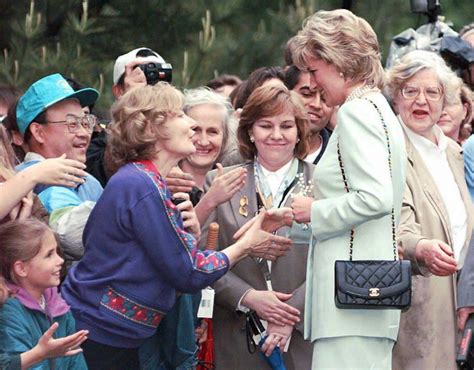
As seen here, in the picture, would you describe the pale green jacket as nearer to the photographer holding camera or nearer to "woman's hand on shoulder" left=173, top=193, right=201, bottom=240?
"woman's hand on shoulder" left=173, top=193, right=201, bottom=240

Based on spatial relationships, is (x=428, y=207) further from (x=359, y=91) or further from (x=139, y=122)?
(x=139, y=122)

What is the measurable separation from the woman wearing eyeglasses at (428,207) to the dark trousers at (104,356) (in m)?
1.38

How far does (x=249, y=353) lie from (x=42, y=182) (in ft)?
5.20

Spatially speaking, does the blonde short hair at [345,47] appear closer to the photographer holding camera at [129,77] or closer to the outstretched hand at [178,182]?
the outstretched hand at [178,182]

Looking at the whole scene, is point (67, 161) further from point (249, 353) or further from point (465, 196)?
point (465, 196)

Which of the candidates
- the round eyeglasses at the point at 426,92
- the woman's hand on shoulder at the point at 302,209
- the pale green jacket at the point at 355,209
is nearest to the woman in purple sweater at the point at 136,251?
the woman's hand on shoulder at the point at 302,209

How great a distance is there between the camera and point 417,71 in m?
6.60

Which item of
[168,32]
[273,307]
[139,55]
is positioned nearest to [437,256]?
[273,307]

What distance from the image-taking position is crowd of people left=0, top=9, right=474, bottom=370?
211 inches

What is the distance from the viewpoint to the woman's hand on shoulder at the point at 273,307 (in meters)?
6.13

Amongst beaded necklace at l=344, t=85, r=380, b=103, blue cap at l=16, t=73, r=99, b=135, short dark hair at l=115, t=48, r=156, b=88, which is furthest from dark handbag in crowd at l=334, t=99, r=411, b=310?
short dark hair at l=115, t=48, r=156, b=88

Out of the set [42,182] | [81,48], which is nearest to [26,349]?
[42,182]

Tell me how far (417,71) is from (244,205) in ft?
3.54

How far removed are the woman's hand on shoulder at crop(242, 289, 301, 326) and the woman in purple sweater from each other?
1.85ft
